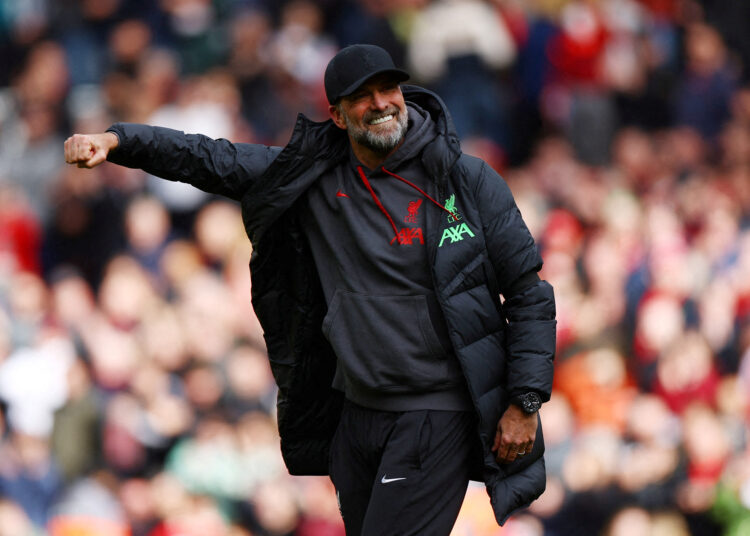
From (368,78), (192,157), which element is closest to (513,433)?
(368,78)

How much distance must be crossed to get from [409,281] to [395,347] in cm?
21

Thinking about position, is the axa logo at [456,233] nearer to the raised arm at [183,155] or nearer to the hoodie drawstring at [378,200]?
the hoodie drawstring at [378,200]

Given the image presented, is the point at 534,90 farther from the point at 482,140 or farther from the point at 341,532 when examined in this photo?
the point at 341,532

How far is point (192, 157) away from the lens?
4121 millimetres

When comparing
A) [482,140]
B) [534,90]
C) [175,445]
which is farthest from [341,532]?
[534,90]

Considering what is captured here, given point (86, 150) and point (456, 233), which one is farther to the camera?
point (456, 233)

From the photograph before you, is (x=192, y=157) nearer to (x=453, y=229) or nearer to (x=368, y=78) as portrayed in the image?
(x=368, y=78)

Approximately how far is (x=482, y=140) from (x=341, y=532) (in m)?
3.09

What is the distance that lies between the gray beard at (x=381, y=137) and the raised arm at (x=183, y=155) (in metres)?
0.31

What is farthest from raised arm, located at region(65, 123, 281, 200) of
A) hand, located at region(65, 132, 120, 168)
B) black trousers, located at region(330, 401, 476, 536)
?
black trousers, located at region(330, 401, 476, 536)

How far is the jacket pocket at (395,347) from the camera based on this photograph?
409cm

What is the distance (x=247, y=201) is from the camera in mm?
4227

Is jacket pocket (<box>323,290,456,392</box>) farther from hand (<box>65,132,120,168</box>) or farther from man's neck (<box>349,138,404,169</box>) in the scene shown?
hand (<box>65,132,120,168</box>)

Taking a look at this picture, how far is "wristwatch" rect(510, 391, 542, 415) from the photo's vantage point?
408cm
